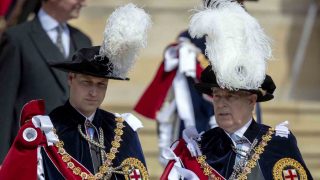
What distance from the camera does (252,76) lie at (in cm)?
554

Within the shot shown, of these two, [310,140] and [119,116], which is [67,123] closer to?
[119,116]

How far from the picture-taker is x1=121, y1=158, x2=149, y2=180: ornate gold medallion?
222 inches

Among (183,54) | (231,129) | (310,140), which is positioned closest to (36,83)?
(183,54)

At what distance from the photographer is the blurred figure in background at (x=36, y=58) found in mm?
6793

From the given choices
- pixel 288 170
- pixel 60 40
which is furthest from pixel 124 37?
pixel 60 40

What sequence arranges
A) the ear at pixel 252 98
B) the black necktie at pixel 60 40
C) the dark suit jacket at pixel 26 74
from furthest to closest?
1. the black necktie at pixel 60 40
2. the dark suit jacket at pixel 26 74
3. the ear at pixel 252 98

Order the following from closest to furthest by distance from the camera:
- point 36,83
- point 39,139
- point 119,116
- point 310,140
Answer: point 39,139, point 119,116, point 36,83, point 310,140

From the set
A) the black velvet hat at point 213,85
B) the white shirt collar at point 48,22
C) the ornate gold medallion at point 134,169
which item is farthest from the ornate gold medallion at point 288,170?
the white shirt collar at point 48,22

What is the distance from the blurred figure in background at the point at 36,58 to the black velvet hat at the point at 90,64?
108 centimetres

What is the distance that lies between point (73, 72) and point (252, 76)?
885 mm

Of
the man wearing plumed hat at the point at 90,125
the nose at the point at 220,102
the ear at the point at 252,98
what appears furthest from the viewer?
the ear at the point at 252,98

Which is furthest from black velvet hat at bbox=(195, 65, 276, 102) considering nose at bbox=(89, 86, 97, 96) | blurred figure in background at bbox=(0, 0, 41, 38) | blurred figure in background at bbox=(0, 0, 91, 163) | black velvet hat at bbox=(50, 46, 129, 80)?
blurred figure in background at bbox=(0, 0, 41, 38)

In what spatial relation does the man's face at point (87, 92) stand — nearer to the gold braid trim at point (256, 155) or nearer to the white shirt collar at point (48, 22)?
the gold braid trim at point (256, 155)

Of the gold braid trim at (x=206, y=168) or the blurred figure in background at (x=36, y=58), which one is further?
the blurred figure in background at (x=36, y=58)
